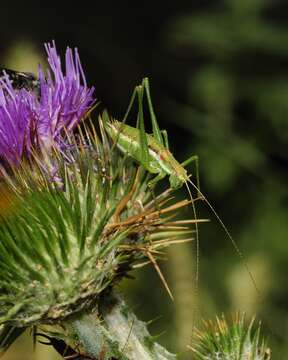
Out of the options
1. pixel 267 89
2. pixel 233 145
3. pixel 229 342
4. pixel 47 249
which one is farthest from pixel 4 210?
pixel 267 89

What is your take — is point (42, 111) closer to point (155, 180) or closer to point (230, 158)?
point (155, 180)

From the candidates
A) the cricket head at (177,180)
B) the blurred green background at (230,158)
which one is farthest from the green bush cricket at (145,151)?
the blurred green background at (230,158)

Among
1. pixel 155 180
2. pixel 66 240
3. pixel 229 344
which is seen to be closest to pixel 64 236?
pixel 66 240

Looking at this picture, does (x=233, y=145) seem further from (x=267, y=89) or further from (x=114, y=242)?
(x=114, y=242)

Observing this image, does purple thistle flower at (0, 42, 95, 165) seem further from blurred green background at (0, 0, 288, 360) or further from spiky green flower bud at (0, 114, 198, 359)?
blurred green background at (0, 0, 288, 360)

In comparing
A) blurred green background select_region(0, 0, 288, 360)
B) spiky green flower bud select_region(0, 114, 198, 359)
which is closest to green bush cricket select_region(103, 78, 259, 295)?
spiky green flower bud select_region(0, 114, 198, 359)

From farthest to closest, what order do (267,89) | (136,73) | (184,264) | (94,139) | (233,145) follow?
(136,73) → (267,89) → (233,145) → (184,264) → (94,139)

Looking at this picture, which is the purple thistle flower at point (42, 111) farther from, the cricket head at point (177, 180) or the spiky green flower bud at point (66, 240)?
the cricket head at point (177, 180)
